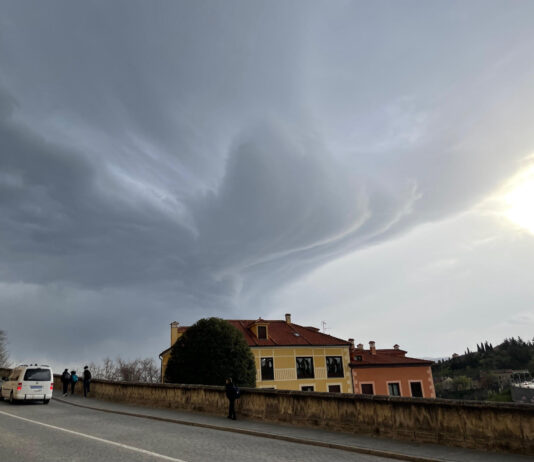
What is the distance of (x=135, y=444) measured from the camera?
9945mm

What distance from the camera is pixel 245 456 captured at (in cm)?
895

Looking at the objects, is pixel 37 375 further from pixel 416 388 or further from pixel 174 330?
pixel 416 388

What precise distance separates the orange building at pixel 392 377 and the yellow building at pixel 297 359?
1.43 metres

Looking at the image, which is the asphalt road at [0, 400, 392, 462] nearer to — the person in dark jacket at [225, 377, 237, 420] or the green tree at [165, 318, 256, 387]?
the person in dark jacket at [225, 377, 237, 420]

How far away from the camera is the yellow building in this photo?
41047 mm

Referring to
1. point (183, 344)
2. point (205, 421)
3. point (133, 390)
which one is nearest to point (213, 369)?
point (183, 344)

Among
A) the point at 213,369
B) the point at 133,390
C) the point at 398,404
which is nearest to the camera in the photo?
the point at 398,404

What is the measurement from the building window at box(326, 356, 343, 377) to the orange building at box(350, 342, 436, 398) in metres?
1.37

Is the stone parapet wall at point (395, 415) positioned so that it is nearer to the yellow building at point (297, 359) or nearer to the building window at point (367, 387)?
the yellow building at point (297, 359)

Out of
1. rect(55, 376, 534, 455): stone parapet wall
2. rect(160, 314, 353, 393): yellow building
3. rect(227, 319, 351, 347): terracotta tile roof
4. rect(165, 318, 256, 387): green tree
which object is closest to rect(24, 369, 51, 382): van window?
rect(55, 376, 534, 455): stone parapet wall

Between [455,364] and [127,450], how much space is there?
162 m

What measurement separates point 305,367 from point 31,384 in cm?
2812

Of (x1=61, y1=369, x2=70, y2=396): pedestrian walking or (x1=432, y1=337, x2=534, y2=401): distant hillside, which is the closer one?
(x1=61, y1=369, x2=70, y2=396): pedestrian walking

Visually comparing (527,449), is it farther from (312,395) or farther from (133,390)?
(133,390)
